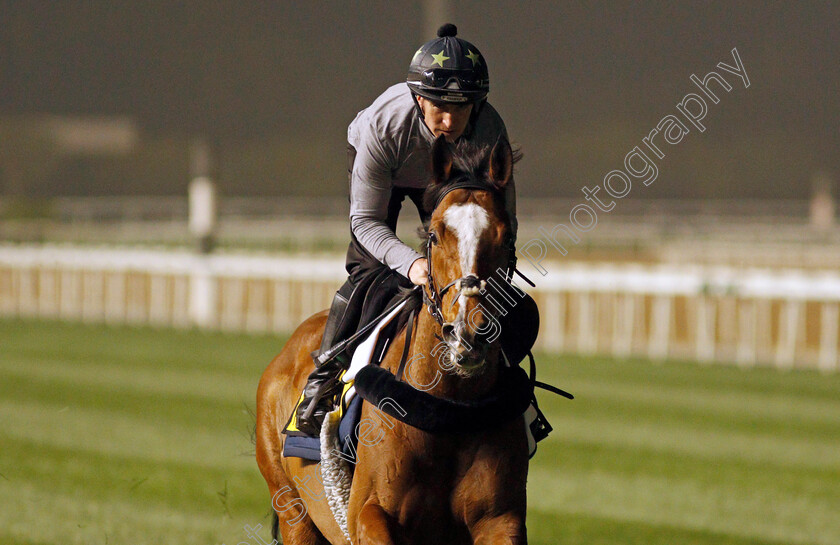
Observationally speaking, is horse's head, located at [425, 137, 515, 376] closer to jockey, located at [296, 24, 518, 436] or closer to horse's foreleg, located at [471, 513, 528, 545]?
jockey, located at [296, 24, 518, 436]

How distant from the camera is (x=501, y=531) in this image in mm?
3725

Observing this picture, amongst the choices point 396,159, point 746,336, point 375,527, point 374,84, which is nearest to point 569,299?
point 746,336

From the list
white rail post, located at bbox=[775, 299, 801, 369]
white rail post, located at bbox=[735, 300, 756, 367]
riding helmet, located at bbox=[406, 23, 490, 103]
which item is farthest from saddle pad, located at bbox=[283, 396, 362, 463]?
white rail post, located at bbox=[735, 300, 756, 367]

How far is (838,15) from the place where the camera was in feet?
104

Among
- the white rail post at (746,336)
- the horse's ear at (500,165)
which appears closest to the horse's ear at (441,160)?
the horse's ear at (500,165)

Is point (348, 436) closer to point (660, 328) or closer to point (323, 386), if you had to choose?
point (323, 386)

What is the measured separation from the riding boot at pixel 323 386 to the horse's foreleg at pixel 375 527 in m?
0.80

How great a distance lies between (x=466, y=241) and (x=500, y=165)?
1.24 feet

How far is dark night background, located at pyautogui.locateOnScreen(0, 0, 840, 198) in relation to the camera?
35.1m

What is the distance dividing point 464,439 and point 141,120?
3525cm

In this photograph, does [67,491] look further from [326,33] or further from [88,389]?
[326,33]

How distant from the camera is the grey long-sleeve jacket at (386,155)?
4176 mm

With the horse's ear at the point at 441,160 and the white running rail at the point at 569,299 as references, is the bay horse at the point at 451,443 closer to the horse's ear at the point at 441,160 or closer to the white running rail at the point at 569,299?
the horse's ear at the point at 441,160

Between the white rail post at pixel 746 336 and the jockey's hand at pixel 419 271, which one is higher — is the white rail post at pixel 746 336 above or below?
below
